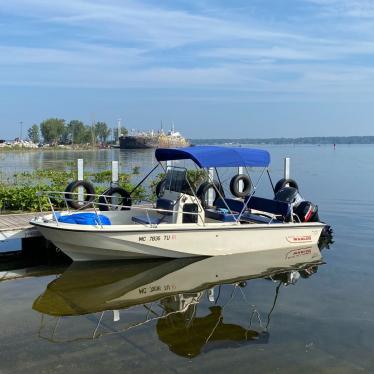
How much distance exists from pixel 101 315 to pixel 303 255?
5925 mm

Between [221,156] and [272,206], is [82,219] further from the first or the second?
[272,206]

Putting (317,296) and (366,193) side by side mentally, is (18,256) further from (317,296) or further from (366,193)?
(366,193)

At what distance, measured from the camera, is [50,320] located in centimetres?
806

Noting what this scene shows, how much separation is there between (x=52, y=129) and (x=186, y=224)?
139365 millimetres

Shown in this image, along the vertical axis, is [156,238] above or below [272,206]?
below

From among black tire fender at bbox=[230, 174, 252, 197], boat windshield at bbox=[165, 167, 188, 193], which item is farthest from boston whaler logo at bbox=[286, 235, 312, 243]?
black tire fender at bbox=[230, 174, 252, 197]

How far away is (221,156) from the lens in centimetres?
1164

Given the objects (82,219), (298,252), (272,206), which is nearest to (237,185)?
(272,206)

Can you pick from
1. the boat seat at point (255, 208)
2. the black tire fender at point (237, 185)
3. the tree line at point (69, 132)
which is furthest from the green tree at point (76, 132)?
the boat seat at point (255, 208)

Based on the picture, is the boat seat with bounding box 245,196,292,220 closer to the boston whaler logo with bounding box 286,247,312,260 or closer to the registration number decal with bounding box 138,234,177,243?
the boston whaler logo with bounding box 286,247,312,260

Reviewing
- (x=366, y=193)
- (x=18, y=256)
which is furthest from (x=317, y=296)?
(x=366, y=193)

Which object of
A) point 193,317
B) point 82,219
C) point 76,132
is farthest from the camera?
point 76,132

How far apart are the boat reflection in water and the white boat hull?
22 centimetres

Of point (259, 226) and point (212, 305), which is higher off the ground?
point (259, 226)
